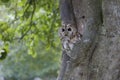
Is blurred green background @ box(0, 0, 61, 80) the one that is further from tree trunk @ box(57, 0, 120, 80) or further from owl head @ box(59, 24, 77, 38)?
tree trunk @ box(57, 0, 120, 80)

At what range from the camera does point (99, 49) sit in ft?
7.38

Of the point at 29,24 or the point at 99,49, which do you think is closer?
the point at 99,49

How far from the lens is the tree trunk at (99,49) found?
2201 mm

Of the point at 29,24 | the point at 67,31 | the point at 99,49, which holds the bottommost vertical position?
the point at 29,24

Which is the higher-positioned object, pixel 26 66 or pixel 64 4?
pixel 64 4

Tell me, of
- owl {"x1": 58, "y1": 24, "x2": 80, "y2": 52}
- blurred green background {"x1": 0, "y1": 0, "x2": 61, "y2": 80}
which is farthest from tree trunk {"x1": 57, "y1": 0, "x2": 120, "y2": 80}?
blurred green background {"x1": 0, "y1": 0, "x2": 61, "y2": 80}

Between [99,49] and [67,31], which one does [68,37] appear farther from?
[99,49]

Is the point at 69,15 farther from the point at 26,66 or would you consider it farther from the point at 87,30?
the point at 26,66

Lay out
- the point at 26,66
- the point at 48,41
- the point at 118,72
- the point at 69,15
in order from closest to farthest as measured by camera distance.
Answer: the point at 118,72, the point at 69,15, the point at 48,41, the point at 26,66

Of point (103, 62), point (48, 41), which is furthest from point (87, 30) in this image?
point (48, 41)

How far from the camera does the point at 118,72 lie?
2186mm

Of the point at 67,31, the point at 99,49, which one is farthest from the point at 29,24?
the point at 99,49

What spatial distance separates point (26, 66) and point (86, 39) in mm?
11975

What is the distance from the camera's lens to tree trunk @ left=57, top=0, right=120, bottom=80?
220cm
